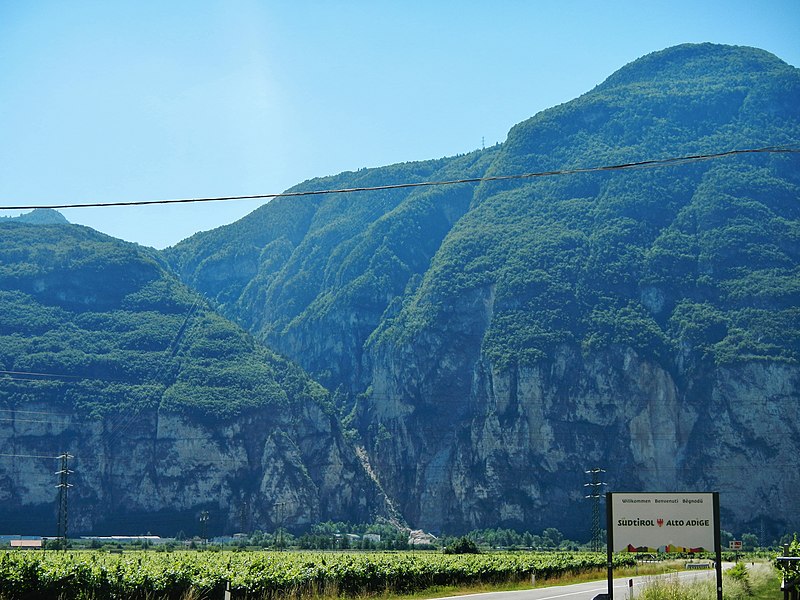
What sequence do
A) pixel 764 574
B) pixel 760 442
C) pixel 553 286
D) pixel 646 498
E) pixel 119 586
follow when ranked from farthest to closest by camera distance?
pixel 553 286 → pixel 760 442 → pixel 764 574 → pixel 119 586 → pixel 646 498

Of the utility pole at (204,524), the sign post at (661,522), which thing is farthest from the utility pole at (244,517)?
the sign post at (661,522)

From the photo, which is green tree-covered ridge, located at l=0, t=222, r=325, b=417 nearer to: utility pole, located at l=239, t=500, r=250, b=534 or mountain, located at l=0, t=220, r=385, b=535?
mountain, located at l=0, t=220, r=385, b=535

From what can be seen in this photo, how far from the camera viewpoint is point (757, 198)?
187m

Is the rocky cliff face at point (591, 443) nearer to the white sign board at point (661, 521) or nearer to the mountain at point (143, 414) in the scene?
the mountain at point (143, 414)

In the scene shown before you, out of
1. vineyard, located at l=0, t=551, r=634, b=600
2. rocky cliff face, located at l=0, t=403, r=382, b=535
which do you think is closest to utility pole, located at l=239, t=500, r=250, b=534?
rocky cliff face, located at l=0, t=403, r=382, b=535

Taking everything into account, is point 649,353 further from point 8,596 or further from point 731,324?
point 8,596

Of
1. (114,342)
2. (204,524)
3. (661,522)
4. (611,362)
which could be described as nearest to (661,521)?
(661,522)

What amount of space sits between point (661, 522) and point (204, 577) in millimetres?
11285

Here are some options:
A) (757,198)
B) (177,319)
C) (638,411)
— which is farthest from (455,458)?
(757,198)

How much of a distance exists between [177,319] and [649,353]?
87538mm

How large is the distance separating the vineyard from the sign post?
9.60 metres

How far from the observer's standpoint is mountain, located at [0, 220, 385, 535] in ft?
476

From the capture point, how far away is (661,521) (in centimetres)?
1942

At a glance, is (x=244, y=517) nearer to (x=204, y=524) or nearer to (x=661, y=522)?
(x=204, y=524)
